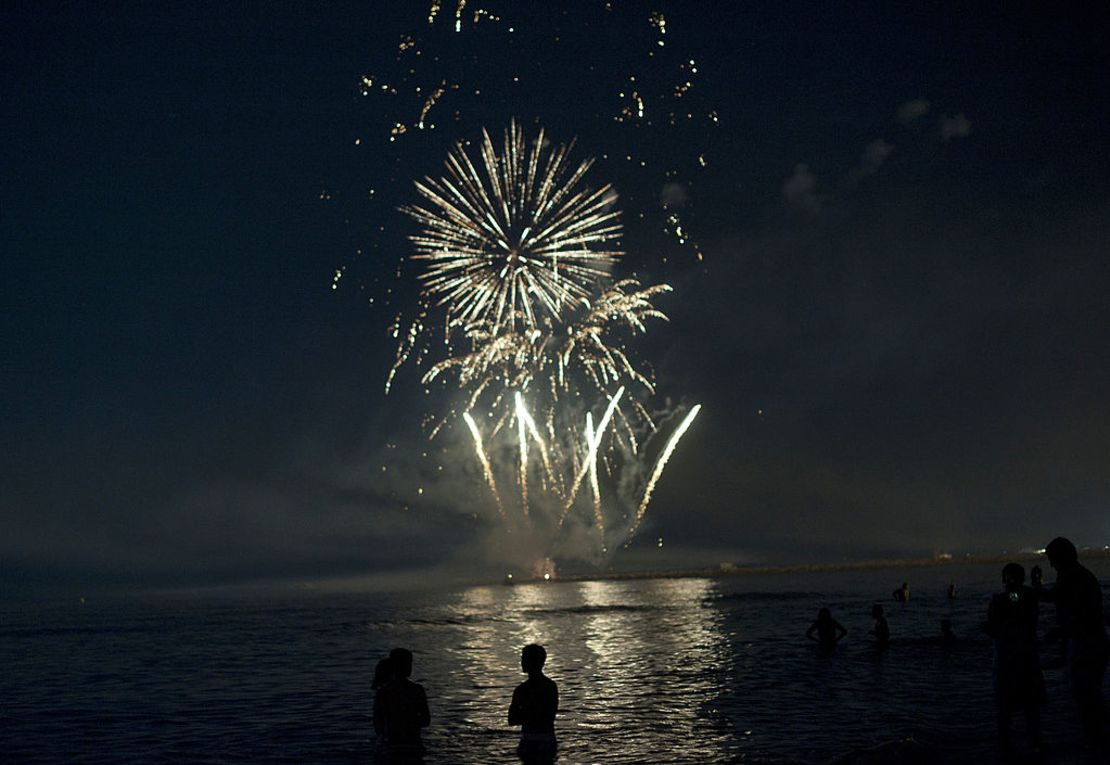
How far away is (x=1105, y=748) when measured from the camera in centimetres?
1186

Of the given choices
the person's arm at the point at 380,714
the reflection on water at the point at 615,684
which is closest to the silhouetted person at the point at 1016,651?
the reflection on water at the point at 615,684

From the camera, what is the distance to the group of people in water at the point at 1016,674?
11.4m

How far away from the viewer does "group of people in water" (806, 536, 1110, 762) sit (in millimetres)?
11328

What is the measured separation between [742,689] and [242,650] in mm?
34631

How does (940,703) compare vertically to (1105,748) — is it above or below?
below

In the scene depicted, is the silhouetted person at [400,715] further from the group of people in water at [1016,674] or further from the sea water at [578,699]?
the sea water at [578,699]

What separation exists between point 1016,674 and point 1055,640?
1.55 metres

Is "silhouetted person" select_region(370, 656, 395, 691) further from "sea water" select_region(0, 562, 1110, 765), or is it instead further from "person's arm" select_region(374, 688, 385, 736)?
"sea water" select_region(0, 562, 1110, 765)

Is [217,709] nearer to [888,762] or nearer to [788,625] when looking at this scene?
[888,762]

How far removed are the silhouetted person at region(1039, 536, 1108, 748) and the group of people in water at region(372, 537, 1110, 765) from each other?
0.01m

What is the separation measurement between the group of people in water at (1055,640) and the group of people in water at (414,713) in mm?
6265

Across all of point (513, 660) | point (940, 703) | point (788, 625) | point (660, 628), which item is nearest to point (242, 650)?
point (513, 660)

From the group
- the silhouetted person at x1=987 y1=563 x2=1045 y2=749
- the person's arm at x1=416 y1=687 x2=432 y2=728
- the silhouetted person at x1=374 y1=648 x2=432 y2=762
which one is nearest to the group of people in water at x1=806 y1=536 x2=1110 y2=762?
the silhouetted person at x1=987 y1=563 x2=1045 y2=749

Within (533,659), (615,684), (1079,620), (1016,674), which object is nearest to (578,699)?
(615,684)
